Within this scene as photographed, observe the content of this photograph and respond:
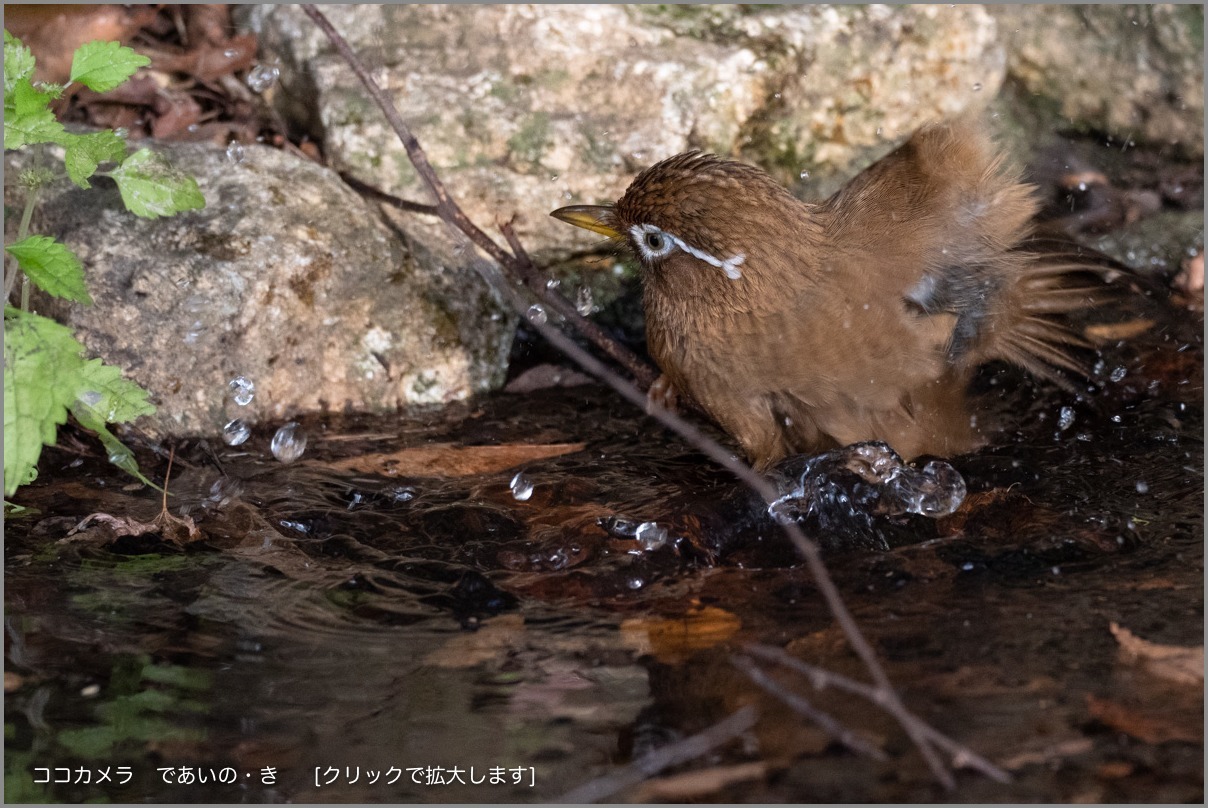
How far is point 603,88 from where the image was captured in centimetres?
536

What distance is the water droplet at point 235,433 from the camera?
4375 millimetres

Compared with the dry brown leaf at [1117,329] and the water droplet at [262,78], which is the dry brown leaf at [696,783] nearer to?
the dry brown leaf at [1117,329]

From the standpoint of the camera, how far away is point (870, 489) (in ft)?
12.6

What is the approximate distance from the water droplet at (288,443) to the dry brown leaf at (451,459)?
5.8 inches

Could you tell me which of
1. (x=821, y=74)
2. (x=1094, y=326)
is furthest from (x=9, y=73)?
(x=1094, y=326)

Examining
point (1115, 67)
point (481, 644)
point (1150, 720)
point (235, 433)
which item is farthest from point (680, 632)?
point (1115, 67)

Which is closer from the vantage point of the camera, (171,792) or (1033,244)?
(171,792)

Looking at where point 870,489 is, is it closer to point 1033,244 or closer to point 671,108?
point 1033,244

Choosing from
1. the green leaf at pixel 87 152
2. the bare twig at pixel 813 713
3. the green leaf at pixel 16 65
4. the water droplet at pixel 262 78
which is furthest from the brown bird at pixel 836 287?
the water droplet at pixel 262 78

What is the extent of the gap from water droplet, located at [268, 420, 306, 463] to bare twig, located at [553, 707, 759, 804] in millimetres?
2130

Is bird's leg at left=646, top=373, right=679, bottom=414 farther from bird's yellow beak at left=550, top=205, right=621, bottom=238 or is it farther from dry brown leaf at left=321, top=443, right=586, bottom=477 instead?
bird's yellow beak at left=550, top=205, right=621, bottom=238

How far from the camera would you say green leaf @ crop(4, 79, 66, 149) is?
362 centimetres

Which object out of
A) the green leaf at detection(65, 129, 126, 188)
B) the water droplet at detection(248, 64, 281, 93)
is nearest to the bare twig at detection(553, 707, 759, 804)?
the green leaf at detection(65, 129, 126, 188)

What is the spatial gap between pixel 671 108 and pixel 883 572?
2.64 meters
